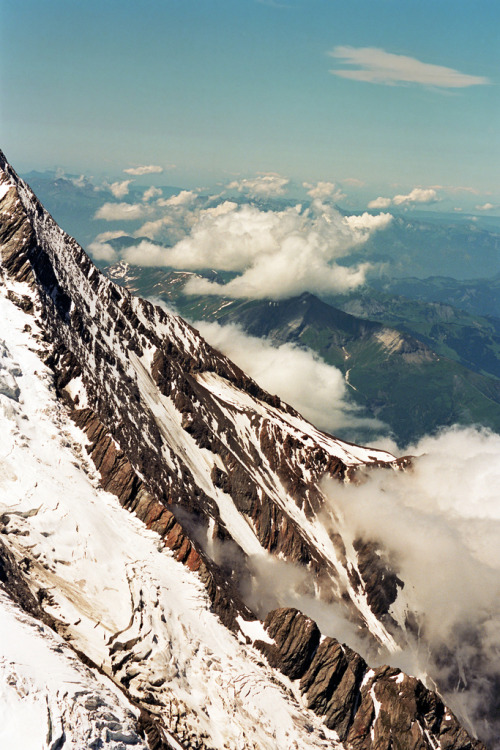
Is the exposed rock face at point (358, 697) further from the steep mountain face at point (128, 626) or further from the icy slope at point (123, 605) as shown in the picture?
the icy slope at point (123, 605)

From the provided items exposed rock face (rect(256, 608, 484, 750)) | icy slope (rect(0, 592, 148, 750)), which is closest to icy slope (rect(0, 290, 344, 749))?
icy slope (rect(0, 592, 148, 750))

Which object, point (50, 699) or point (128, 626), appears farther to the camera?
point (128, 626)

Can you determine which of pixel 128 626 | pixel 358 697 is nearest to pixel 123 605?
pixel 128 626

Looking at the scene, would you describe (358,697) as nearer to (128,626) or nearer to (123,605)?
(128,626)

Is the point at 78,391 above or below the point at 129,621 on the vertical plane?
above

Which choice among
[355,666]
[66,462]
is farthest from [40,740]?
[355,666]

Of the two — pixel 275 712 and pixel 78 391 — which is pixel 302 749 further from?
pixel 78 391

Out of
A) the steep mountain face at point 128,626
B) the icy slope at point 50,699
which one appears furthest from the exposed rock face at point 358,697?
the icy slope at point 50,699

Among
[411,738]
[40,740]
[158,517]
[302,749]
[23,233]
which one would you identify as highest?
[23,233]

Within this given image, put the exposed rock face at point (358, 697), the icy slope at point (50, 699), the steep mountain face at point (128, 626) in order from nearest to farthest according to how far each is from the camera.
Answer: the icy slope at point (50, 699) < the steep mountain face at point (128, 626) < the exposed rock face at point (358, 697)
